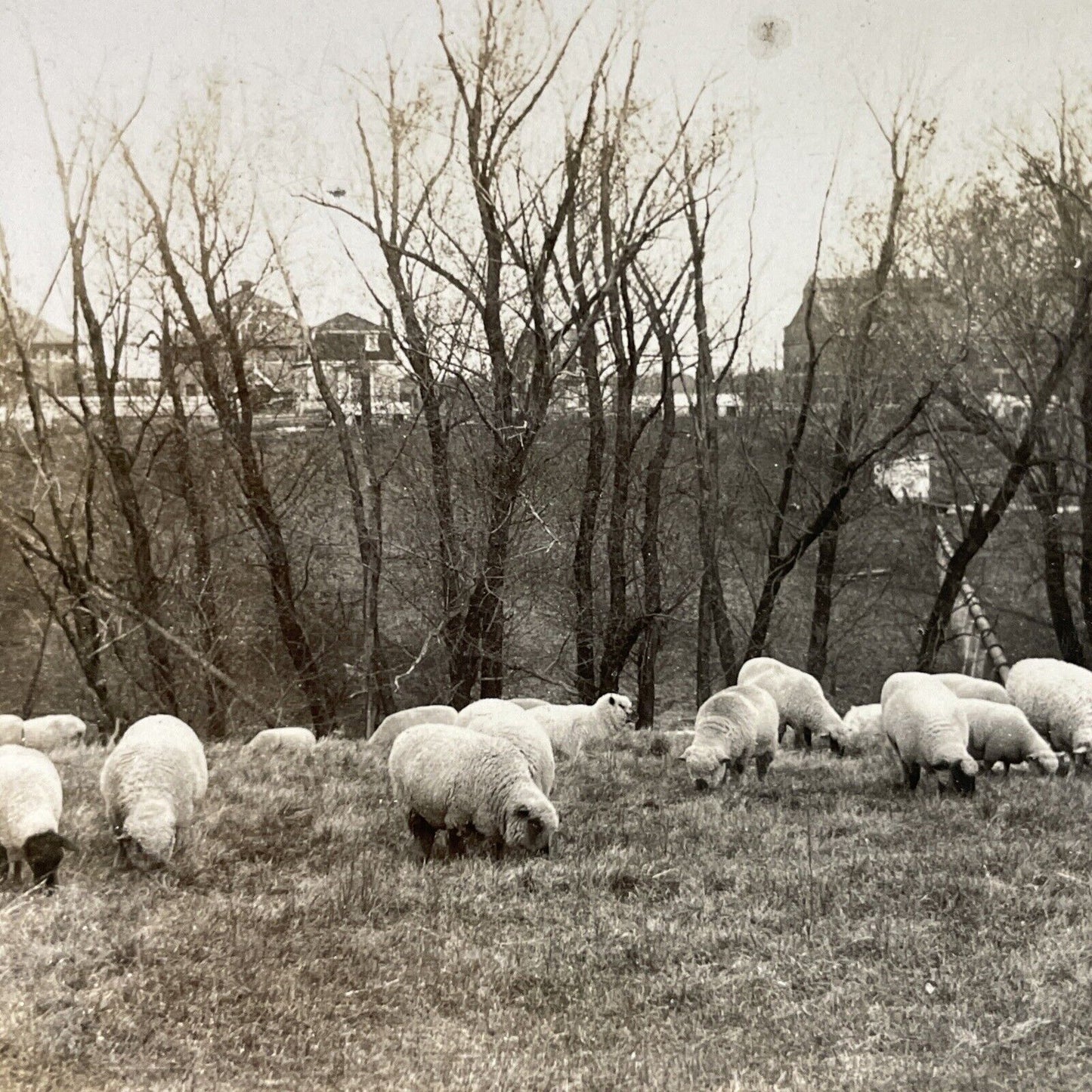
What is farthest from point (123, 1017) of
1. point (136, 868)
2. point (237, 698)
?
point (237, 698)

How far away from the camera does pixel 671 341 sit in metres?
20.9

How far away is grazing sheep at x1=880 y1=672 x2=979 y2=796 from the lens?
8633mm

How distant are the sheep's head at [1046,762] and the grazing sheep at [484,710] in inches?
174

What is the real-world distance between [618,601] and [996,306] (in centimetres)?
813

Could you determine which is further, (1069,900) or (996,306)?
(996,306)

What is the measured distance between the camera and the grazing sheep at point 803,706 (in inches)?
443

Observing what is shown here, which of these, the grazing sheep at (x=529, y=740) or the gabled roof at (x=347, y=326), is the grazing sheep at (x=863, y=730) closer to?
the grazing sheep at (x=529, y=740)

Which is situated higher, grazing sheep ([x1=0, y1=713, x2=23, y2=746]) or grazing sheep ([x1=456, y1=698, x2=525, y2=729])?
grazing sheep ([x1=456, y1=698, x2=525, y2=729])

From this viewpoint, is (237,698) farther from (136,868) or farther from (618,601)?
(136,868)

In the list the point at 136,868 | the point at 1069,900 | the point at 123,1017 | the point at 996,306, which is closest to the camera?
the point at 123,1017

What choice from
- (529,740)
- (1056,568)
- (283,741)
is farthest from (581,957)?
(1056,568)

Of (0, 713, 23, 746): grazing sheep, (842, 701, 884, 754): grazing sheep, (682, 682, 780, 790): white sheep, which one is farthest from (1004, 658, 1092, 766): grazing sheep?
(0, 713, 23, 746): grazing sheep

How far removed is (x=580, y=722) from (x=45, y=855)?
228 inches

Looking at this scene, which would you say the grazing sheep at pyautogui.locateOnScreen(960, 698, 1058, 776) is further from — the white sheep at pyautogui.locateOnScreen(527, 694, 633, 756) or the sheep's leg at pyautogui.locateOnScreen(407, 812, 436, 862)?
the sheep's leg at pyautogui.locateOnScreen(407, 812, 436, 862)
